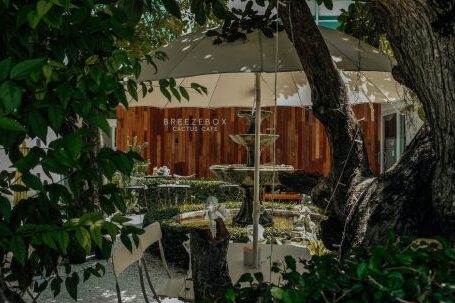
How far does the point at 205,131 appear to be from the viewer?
56.3 feet

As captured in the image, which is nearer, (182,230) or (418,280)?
(418,280)

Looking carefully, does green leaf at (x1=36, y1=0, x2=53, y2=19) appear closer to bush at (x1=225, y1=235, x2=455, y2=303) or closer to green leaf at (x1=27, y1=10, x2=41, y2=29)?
green leaf at (x1=27, y1=10, x2=41, y2=29)

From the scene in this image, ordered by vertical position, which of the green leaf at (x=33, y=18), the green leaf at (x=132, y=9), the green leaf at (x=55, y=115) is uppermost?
the green leaf at (x=132, y=9)

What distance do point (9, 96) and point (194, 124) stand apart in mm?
15782

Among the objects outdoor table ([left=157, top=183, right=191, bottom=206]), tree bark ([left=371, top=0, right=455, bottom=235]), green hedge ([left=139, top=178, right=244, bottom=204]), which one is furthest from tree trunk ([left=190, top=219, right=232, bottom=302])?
green hedge ([left=139, top=178, right=244, bottom=204])

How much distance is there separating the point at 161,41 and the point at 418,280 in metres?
10.4

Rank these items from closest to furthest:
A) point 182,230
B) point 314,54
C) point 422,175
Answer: point 422,175 → point 314,54 → point 182,230

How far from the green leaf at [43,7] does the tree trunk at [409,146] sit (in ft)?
4.75

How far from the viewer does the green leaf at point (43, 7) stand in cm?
160

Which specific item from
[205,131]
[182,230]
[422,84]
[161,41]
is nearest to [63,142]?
[422,84]

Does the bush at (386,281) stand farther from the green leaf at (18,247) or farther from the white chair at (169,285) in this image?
the white chair at (169,285)

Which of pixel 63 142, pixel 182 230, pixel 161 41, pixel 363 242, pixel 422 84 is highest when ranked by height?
pixel 161 41

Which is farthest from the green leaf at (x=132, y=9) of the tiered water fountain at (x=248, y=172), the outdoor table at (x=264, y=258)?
the tiered water fountain at (x=248, y=172)

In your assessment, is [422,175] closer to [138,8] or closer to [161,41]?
[138,8]
